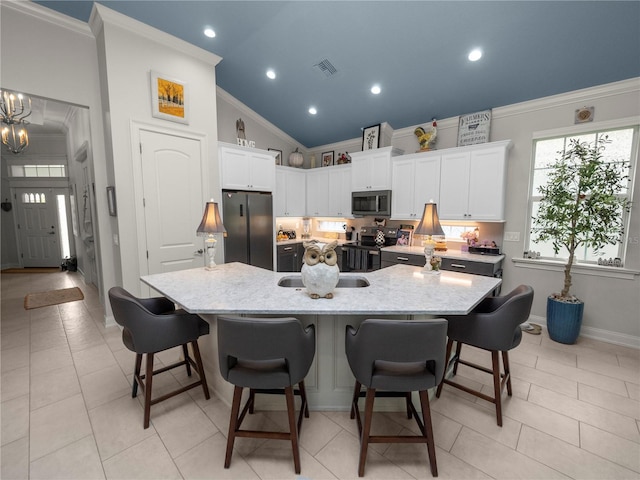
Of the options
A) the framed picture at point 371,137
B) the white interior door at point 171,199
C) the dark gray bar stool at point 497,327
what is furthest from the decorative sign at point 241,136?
the dark gray bar stool at point 497,327

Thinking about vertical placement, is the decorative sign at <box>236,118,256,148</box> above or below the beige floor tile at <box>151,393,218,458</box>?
above

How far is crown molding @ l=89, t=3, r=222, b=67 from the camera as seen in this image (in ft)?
9.45

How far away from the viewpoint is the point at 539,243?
3.67 meters

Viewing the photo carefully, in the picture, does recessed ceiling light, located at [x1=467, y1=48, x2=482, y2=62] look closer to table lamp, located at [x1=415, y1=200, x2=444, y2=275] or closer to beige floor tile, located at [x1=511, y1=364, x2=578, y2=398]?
table lamp, located at [x1=415, y1=200, x2=444, y2=275]

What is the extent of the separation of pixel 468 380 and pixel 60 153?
9.28 m

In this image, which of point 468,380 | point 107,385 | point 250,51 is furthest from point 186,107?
point 468,380

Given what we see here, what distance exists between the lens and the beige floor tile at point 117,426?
175 centimetres

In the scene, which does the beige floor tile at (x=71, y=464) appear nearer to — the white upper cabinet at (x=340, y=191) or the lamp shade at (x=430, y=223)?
the lamp shade at (x=430, y=223)

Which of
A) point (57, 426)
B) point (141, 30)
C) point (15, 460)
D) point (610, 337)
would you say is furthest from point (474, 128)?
point (15, 460)

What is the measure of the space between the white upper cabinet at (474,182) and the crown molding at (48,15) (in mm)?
4557

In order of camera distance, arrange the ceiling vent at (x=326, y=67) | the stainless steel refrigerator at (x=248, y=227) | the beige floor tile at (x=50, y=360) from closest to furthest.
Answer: the beige floor tile at (x=50, y=360), the ceiling vent at (x=326, y=67), the stainless steel refrigerator at (x=248, y=227)

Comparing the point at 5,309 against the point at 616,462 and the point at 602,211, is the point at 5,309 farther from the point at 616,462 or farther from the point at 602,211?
the point at 602,211

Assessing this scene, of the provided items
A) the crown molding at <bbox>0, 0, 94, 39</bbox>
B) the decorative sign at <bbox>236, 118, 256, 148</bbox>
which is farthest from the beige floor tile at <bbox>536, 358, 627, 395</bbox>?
the crown molding at <bbox>0, 0, 94, 39</bbox>

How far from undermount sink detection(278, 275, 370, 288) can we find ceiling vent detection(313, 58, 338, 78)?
282 cm
